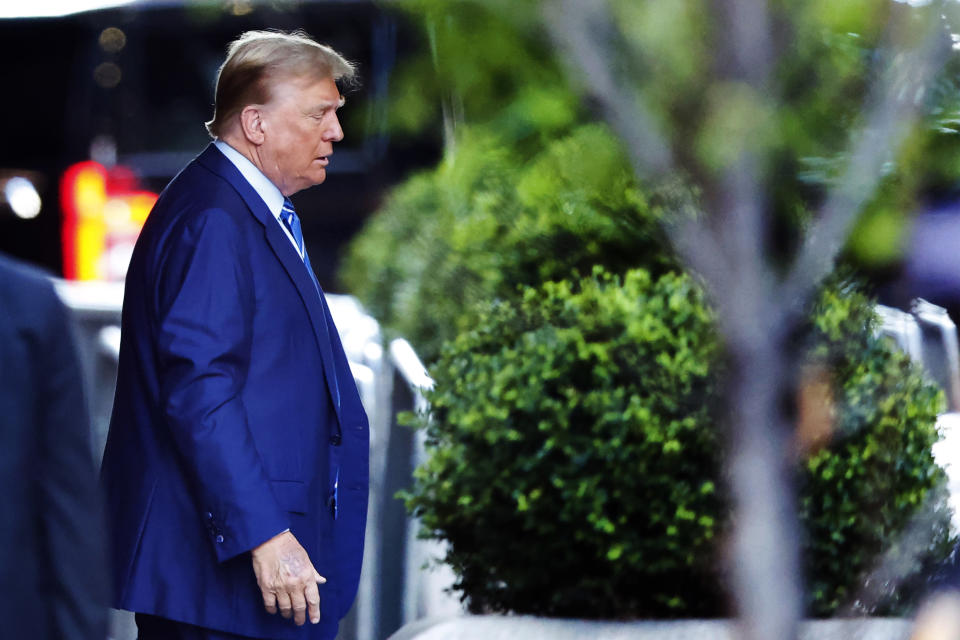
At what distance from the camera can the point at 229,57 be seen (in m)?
2.79

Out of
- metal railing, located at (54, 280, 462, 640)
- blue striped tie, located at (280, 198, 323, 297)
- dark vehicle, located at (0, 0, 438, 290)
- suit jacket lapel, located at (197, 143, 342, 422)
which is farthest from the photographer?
dark vehicle, located at (0, 0, 438, 290)

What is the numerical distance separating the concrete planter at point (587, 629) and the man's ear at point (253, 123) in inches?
58.0

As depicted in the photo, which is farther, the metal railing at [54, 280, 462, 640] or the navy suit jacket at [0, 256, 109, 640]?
the metal railing at [54, 280, 462, 640]

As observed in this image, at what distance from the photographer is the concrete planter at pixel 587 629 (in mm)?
3545

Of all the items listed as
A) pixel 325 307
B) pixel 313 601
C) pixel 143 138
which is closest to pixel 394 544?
pixel 325 307

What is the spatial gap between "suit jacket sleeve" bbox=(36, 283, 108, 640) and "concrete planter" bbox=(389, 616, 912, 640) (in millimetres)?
1720

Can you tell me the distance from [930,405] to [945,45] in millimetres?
1624

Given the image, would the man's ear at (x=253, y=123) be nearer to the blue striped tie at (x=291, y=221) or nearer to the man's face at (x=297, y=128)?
the man's face at (x=297, y=128)

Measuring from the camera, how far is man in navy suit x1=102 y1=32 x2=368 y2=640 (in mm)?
2494

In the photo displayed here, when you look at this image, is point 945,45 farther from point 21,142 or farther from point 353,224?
point 21,142

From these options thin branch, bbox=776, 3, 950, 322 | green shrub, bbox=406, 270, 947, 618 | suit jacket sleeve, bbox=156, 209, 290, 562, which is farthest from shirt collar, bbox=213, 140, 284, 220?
green shrub, bbox=406, 270, 947, 618

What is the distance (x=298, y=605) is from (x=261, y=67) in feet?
3.36

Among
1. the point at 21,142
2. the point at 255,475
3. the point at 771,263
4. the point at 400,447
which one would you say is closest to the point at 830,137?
the point at 771,263

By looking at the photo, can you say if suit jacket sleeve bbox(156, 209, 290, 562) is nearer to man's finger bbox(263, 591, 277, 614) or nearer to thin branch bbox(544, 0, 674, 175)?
man's finger bbox(263, 591, 277, 614)
